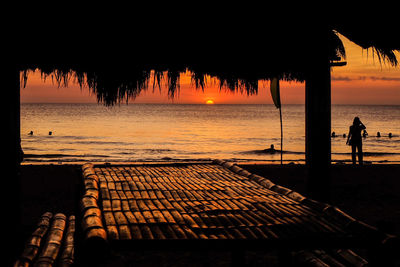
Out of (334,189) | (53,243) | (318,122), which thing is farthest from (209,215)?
(334,189)

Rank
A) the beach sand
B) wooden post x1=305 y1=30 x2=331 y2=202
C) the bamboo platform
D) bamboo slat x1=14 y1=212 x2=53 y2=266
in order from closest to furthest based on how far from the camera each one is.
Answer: the bamboo platform < bamboo slat x1=14 y1=212 x2=53 y2=266 < wooden post x1=305 y1=30 x2=331 y2=202 < the beach sand

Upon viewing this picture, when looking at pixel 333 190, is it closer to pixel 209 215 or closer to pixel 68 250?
pixel 68 250

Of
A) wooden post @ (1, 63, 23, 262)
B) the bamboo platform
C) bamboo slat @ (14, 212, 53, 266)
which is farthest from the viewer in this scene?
bamboo slat @ (14, 212, 53, 266)

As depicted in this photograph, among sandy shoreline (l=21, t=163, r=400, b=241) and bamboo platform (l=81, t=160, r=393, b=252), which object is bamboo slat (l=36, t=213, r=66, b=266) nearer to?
sandy shoreline (l=21, t=163, r=400, b=241)

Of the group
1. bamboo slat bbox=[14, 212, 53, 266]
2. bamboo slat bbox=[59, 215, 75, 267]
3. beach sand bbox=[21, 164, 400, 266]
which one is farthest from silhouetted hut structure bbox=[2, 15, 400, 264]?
beach sand bbox=[21, 164, 400, 266]

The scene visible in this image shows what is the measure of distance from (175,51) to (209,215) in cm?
178

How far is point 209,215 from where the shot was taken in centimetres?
269

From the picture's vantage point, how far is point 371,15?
369cm

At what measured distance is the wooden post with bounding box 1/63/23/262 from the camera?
3.42 meters

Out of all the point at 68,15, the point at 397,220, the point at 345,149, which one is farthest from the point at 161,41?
the point at 345,149

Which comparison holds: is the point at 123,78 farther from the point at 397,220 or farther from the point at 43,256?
the point at 397,220

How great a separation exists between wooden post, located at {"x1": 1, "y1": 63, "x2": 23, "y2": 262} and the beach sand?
28.4 inches

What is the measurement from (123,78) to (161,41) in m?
0.52

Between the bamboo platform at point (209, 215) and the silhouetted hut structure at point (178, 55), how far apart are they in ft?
2.37
